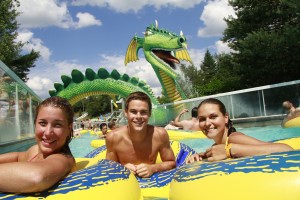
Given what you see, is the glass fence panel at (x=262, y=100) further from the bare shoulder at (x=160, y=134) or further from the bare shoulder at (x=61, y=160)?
the bare shoulder at (x=61, y=160)

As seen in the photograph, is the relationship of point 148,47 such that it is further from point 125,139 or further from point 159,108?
point 125,139

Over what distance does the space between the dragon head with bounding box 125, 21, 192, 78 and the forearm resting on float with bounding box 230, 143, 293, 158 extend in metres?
14.6

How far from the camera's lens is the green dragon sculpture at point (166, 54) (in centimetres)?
1656

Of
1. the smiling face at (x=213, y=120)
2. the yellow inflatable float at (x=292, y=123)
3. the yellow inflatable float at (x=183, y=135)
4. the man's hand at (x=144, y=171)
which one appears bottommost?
the man's hand at (x=144, y=171)

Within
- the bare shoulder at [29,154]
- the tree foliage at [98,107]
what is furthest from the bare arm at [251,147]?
the tree foliage at [98,107]

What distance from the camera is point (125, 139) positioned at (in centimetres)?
315

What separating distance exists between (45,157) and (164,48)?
1513 cm

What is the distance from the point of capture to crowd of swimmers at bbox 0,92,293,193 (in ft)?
5.24

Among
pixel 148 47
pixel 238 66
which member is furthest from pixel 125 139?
pixel 238 66

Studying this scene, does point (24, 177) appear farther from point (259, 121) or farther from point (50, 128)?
point (259, 121)

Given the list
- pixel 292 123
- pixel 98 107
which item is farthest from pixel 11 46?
pixel 98 107

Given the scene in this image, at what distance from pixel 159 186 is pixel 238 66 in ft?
51.3

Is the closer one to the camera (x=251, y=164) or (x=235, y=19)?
(x=251, y=164)

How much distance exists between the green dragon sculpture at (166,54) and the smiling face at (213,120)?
14205 mm
